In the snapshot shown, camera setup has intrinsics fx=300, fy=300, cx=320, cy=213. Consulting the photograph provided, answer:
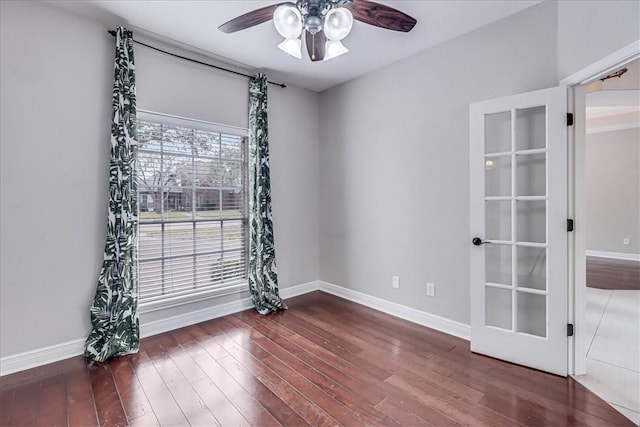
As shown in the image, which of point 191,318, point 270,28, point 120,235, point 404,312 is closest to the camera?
point 120,235

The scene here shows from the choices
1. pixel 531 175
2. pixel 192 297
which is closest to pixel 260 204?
pixel 192 297

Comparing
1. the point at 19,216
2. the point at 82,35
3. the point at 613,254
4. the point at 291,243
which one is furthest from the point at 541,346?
the point at 613,254

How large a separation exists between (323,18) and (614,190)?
783 centimetres

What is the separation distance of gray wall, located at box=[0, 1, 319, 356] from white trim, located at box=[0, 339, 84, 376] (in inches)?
1.7

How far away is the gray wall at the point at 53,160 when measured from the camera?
227 centimetres

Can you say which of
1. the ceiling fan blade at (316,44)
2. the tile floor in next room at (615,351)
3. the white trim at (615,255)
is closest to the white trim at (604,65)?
the ceiling fan blade at (316,44)

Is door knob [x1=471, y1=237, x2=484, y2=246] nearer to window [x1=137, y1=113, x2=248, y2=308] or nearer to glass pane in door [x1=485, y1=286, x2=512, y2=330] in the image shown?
glass pane in door [x1=485, y1=286, x2=512, y2=330]

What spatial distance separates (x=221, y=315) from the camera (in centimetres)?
339

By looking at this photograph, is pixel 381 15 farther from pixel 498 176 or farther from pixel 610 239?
pixel 610 239

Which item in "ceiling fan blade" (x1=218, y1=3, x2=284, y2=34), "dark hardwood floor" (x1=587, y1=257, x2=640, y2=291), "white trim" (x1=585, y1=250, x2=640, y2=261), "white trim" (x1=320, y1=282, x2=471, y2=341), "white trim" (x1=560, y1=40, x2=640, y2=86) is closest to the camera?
"white trim" (x1=560, y1=40, x2=640, y2=86)

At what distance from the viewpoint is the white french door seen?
2.22 metres

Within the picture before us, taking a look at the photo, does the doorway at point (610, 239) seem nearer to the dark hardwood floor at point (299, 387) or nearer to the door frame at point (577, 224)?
the door frame at point (577, 224)

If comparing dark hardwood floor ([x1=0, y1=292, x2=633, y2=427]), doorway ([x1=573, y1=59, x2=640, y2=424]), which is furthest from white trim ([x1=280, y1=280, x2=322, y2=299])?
doorway ([x1=573, y1=59, x2=640, y2=424])

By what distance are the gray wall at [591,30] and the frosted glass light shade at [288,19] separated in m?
1.89
